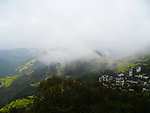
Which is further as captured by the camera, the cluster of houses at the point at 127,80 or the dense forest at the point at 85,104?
the cluster of houses at the point at 127,80

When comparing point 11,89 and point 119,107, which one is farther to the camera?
point 11,89

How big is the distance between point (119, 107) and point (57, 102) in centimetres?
817

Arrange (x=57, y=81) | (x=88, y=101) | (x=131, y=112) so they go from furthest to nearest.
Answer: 1. (x=57, y=81)
2. (x=88, y=101)
3. (x=131, y=112)

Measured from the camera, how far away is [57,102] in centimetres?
1350

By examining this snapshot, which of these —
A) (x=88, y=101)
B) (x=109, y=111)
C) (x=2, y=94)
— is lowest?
(x=2, y=94)

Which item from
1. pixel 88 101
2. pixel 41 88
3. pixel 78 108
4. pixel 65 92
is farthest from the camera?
pixel 41 88

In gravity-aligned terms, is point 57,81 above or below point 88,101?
above

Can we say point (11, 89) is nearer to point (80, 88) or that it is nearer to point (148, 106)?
point (80, 88)

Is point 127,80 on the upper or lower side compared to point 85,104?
lower

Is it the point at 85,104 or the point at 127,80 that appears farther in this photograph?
the point at 127,80

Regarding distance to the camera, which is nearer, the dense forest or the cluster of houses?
the dense forest

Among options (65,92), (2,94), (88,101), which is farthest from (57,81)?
→ (2,94)

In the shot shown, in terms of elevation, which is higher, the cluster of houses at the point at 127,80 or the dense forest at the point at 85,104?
the dense forest at the point at 85,104

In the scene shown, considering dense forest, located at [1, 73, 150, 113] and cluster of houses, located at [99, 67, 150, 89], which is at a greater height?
dense forest, located at [1, 73, 150, 113]
